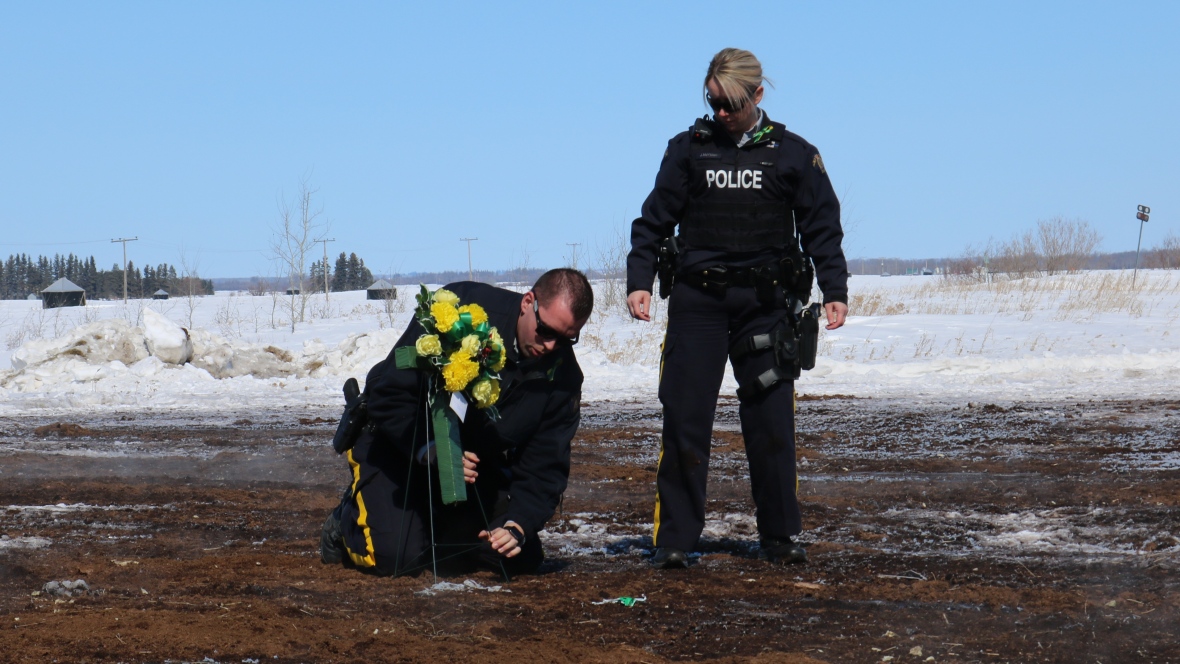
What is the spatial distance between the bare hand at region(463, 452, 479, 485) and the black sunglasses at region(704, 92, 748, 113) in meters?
1.71

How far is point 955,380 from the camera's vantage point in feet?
46.9

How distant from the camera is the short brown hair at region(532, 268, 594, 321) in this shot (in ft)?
13.3

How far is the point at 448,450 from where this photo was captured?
14.0ft

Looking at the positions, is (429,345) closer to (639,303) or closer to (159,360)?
(639,303)

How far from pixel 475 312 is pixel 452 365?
0.25m

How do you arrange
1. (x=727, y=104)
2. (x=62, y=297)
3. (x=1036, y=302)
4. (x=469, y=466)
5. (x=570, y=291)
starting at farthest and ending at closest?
1. (x=62, y=297)
2. (x=1036, y=302)
3. (x=727, y=104)
4. (x=469, y=466)
5. (x=570, y=291)

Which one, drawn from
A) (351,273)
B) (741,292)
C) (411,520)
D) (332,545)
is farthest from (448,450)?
(351,273)

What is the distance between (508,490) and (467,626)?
110 centimetres

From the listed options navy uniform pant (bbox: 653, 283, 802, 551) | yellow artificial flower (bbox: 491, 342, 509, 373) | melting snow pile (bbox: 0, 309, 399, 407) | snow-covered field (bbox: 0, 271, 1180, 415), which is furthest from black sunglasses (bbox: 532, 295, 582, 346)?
melting snow pile (bbox: 0, 309, 399, 407)

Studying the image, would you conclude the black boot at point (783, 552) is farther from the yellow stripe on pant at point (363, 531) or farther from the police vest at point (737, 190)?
the yellow stripe on pant at point (363, 531)

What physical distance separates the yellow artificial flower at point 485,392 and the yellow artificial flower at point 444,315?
24 cm

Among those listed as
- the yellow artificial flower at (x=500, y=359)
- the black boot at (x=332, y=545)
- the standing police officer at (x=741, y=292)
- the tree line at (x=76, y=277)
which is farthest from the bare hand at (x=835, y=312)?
the tree line at (x=76, y=277)

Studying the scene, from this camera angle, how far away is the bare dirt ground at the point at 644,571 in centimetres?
346

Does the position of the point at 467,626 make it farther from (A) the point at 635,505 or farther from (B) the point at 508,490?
(A) the point at 635,505
